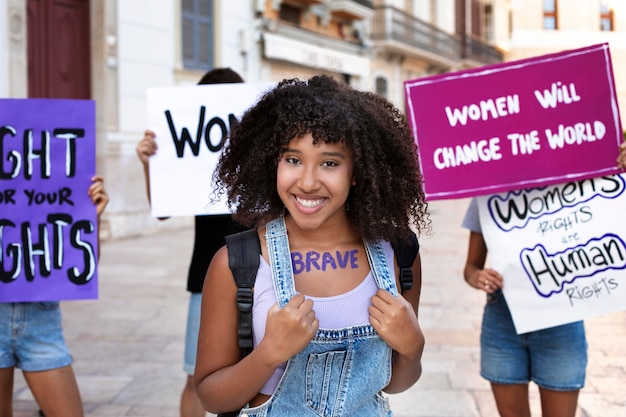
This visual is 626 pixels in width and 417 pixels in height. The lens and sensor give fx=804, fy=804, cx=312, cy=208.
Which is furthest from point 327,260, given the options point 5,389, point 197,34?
point 197,34

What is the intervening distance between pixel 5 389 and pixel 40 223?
2.02ft

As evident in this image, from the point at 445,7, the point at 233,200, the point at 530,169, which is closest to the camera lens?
the point at 233,200

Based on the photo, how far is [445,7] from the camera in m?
30.6

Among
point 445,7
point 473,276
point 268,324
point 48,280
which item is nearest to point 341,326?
point 268,324

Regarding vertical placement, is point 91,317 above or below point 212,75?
below

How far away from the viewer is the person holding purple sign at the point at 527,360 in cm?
274

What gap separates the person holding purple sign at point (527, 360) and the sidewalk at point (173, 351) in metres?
0.52

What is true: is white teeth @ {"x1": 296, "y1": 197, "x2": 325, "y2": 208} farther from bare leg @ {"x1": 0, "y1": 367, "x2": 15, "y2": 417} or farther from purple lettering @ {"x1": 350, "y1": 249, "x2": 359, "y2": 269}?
bare leg @ {"x1": 0, "y1": 367, "x2": 15, "y2": 417}

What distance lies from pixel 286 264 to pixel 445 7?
30.3 meters

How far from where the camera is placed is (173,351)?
531 centimetres

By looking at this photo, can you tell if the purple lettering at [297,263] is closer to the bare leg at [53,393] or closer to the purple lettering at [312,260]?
the purple lettering at [312,260]

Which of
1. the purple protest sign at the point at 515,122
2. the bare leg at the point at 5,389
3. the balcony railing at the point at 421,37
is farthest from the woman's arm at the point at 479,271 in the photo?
the balcony railing at the point at 421,37

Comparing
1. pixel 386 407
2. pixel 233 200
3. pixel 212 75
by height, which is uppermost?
pixel 212 75

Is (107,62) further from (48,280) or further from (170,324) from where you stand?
(48,280)
